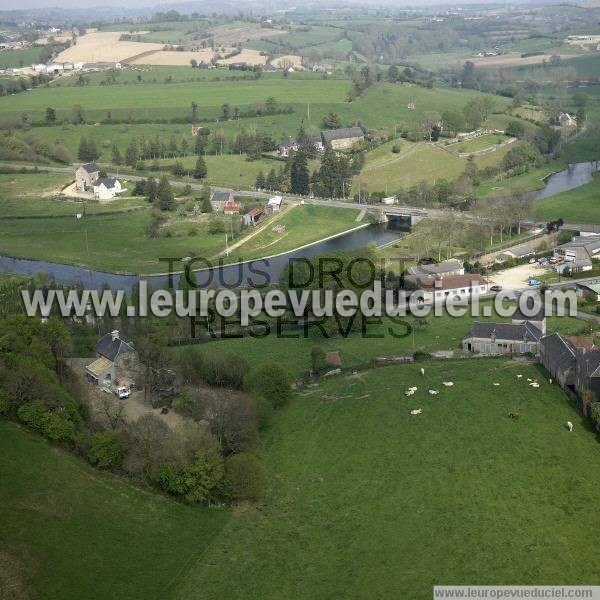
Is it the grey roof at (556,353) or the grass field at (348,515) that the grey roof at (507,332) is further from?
the grass field at (348,515)

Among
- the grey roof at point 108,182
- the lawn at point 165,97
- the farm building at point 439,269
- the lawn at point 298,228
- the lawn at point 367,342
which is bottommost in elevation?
the lawn at point 298,228

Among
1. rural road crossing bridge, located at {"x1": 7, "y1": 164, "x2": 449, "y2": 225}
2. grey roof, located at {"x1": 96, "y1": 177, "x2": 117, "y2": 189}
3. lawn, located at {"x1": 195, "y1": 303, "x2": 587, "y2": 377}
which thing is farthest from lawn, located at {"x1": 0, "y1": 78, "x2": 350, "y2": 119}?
lawn, located at {"x1": 195, "y1": 303, "x2": 587, "y2": 377}

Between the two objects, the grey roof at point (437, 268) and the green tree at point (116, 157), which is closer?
the grey roof at point (437, 268)

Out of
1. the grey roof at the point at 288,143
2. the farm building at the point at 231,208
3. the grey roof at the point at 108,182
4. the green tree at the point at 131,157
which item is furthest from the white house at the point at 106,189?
the grey roof at the point at 288,143

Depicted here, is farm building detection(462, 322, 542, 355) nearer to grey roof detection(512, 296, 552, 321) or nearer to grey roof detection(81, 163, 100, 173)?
grey roof detection(512, 296, 552, 321)

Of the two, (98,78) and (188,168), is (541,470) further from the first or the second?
(98,78)

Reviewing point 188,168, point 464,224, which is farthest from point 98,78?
point 464,224

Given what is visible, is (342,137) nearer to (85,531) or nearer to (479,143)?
(479,143)
